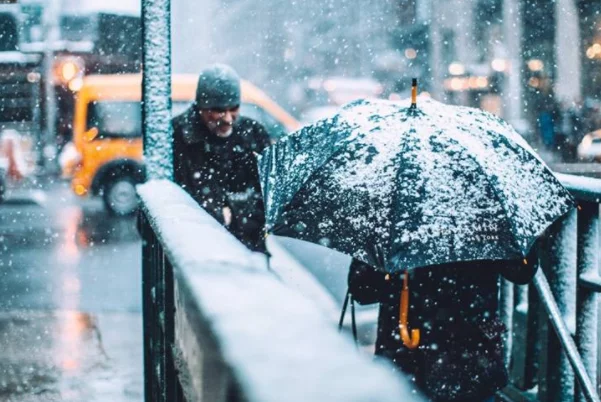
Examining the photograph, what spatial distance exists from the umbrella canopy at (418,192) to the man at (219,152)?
1.59 m

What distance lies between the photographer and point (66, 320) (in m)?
6.48

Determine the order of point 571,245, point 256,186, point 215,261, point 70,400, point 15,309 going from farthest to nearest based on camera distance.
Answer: point 15,309
point 256,186
point 70,400
point 571,245
point 215,261

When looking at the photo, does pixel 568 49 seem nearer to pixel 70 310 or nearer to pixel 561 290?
pixel 70 310

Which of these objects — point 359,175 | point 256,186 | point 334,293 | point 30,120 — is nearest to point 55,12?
point 30,120

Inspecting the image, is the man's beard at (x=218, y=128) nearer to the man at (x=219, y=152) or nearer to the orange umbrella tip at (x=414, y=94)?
the man at (x=219, y=152)

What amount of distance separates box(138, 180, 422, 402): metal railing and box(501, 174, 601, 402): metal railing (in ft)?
6.62

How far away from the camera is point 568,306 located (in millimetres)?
4031

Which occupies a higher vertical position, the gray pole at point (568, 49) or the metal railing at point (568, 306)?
the gray pole at point (568, 49)

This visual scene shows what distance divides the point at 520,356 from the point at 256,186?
1.69 m

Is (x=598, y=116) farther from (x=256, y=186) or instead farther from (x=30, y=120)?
(x=256, y=186)

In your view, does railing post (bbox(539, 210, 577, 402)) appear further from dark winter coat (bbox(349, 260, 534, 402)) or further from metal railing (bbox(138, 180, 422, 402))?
metal railing (bbox(138, 180, 422, 402))

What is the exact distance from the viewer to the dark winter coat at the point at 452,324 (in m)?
3.14

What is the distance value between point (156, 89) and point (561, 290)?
6.53 feet

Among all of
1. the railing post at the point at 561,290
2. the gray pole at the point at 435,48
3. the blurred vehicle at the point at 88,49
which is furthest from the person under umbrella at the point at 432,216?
the gray pole at the point at 435,48
